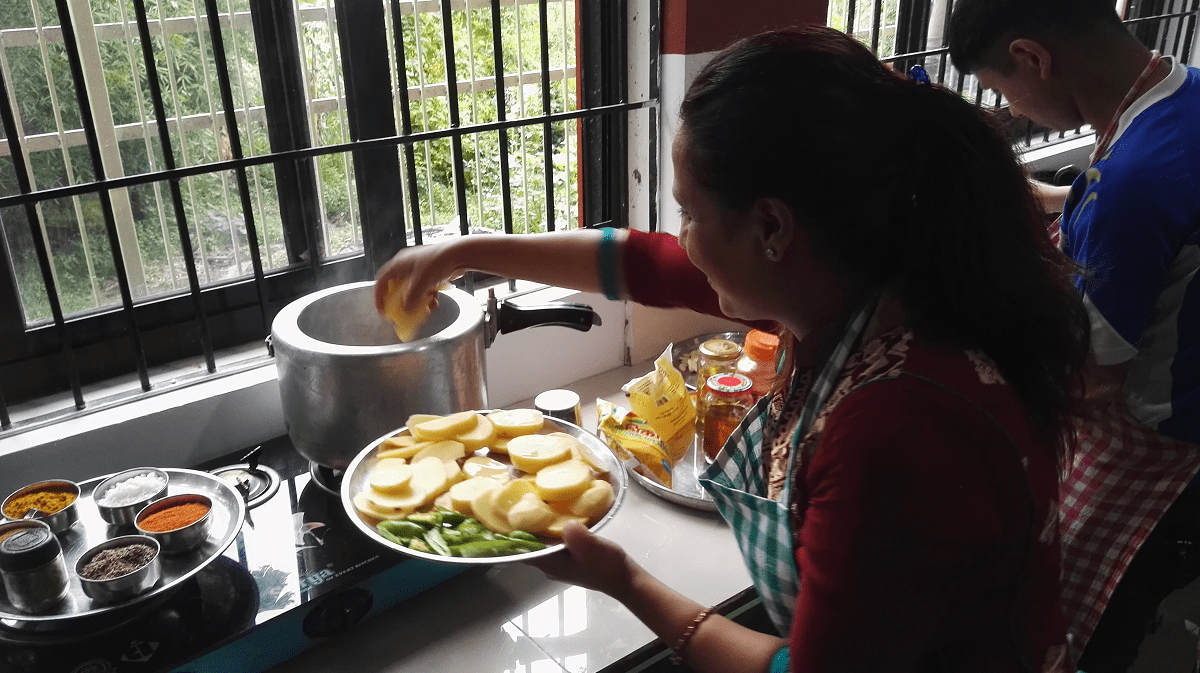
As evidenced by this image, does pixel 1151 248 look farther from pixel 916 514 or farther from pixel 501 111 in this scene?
pixel 501 111

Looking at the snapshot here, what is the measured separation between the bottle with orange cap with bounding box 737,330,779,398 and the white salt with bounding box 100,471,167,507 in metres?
0.85

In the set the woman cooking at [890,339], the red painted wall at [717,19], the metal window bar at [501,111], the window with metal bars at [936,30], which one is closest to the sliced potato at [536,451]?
the woman cooking at [890,339]

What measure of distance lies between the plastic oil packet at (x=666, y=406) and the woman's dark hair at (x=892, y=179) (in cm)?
63

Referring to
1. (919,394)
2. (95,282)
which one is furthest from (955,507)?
(95,282)

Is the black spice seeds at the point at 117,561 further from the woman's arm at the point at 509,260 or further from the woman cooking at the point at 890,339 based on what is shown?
the woman cooking at the point at 890,339

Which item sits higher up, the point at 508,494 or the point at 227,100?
the point at 227,100

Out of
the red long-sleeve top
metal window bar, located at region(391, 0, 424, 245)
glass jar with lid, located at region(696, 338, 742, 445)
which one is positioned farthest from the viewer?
glass jar with lid, located at region(696, 338, 742, 445)

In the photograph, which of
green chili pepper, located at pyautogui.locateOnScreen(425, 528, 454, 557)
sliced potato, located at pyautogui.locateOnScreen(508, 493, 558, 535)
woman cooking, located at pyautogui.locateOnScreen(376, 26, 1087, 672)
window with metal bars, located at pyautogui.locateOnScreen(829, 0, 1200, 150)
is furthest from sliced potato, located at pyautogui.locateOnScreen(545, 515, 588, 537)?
window with metal bars, located at pyautogui.locateOnScreen(829, 0, 1200, 150)

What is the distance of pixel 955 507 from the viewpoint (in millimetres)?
543

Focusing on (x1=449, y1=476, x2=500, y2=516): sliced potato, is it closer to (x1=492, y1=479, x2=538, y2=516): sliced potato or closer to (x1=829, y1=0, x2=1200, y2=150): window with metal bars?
(x1=492, y1=479, x2=538, y2=516): sliced potato

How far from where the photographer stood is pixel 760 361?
138 centimetres

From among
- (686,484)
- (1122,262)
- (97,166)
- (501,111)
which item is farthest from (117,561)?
(1122,262)

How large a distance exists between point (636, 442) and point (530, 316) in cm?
27

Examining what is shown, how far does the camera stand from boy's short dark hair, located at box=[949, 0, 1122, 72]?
43.3 inches
